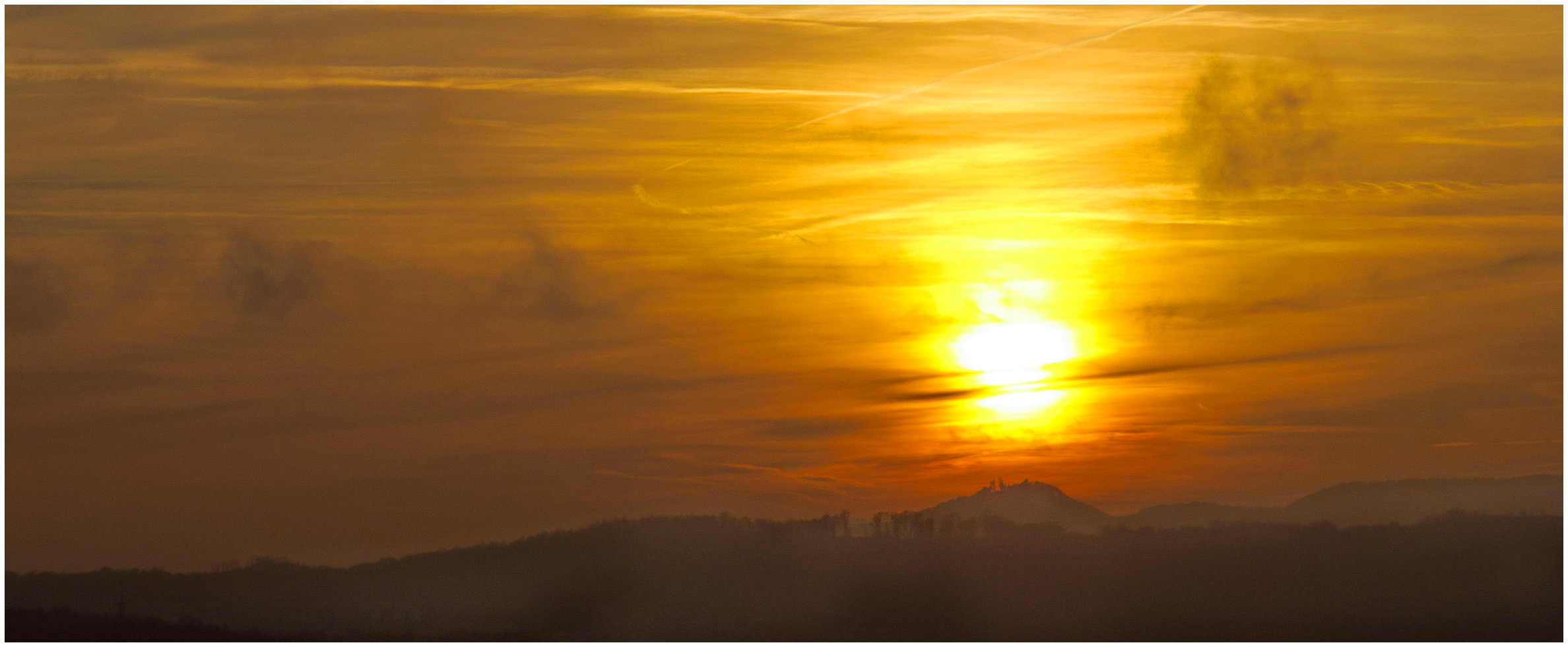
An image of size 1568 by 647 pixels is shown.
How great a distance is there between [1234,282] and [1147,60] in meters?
1.49

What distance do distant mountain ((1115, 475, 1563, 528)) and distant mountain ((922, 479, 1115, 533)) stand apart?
1.26 meters

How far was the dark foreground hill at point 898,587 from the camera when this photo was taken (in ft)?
24.4

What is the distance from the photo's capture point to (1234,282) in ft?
25.2

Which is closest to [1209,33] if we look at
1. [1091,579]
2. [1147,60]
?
[1147,60]

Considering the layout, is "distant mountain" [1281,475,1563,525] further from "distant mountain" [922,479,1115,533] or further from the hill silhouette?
"distant mountain" [922,479,1115,533]

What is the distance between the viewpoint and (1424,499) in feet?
25.3

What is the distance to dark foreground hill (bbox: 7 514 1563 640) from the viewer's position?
7438mm

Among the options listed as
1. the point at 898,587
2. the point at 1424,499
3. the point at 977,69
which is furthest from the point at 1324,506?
the point at 977,69

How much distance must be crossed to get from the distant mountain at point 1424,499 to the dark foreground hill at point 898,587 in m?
0.07

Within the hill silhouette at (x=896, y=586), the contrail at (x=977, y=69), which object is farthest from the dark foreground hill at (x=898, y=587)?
the contrail at (x=977, y=69)

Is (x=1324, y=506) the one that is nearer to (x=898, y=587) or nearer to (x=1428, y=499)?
(x=1428, y=499)

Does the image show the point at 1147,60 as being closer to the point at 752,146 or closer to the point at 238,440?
the point at 752,146

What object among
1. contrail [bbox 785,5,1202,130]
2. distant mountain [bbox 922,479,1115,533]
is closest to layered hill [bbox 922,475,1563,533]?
distant mountain [bbox 922,479,1115,533]

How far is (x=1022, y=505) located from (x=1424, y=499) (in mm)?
2564
